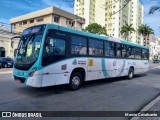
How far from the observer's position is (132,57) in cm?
1558

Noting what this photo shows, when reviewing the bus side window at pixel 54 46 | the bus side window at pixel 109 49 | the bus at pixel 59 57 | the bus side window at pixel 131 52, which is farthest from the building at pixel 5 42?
the bus side window at pixel 54 46

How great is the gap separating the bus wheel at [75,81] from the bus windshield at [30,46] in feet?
7.52

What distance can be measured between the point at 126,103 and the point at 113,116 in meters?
1.79

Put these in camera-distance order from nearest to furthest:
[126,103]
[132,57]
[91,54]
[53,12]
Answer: [126,103] < [91,54] < [132,57] < [53,12]

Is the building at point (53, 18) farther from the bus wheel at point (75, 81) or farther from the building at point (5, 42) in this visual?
the bus wheel at point (75, 81)

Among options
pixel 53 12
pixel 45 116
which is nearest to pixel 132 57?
pixel 45 116

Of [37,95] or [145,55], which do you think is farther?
[145,55]

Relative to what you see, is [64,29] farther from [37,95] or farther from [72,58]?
[37,95]

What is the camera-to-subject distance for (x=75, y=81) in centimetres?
967

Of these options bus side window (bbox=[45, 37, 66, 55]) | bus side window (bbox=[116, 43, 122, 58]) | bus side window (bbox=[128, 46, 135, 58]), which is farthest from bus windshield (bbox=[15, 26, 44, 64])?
bus side window (bbox=[128, 46, 135, 58])

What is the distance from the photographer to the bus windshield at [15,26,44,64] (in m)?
8.04

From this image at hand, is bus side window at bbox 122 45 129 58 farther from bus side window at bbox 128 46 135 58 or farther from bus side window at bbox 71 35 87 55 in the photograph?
bus side window at bbox 71 35 87 55

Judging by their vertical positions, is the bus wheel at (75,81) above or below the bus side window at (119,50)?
below

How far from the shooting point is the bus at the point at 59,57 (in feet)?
26.1
